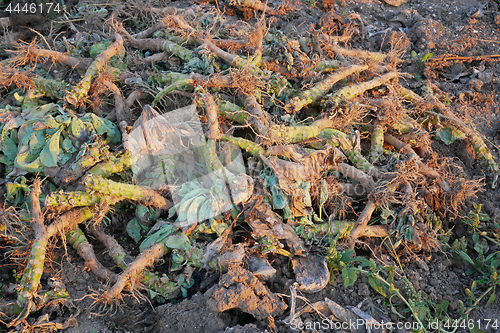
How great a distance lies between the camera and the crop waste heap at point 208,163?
2346mm

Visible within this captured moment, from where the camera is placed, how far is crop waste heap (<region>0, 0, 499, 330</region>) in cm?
235

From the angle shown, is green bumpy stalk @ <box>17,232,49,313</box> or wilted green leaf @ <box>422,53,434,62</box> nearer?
green bumpy stalk @ <box>17,232,49,313</box>

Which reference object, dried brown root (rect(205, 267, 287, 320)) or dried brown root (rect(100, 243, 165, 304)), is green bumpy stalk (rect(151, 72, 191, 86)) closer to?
dried brown root (rect(100, 243, 165, 304))

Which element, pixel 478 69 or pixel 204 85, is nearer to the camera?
pixel 204 85

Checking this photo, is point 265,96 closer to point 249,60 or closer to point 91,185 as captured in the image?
point 249,60

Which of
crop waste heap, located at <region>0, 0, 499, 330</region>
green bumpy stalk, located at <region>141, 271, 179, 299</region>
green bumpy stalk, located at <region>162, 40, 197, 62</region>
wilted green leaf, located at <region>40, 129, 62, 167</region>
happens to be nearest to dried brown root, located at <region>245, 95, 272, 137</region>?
crop waste heap, located at <region>0, 0, 499, 330</region>

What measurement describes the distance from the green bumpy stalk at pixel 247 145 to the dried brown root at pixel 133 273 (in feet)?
2.70

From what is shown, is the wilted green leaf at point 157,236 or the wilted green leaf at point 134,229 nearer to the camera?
the wilted green leaf at point 157,236

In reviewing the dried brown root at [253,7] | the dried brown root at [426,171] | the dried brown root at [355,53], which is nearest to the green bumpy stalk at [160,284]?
the dried brown root at [426,171]

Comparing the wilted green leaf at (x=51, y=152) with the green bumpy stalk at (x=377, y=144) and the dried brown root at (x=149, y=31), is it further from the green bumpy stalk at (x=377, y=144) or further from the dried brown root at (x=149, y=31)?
the green bumpy stalk at (x=377, y=144)

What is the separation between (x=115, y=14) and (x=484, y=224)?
350cm

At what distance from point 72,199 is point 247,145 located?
1136mm

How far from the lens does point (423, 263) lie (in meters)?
2.49

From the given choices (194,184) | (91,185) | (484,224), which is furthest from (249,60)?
(484,224)
